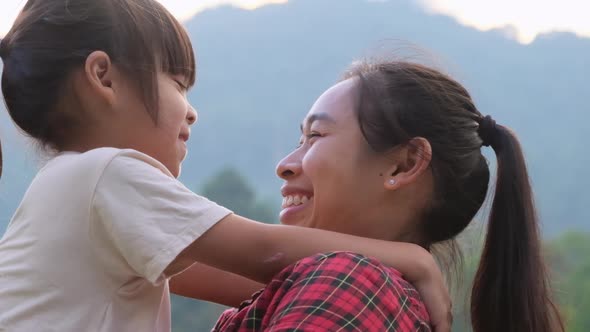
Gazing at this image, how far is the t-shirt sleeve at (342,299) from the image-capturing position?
991mm

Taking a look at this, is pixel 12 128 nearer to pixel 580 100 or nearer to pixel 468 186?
pixel 468 186

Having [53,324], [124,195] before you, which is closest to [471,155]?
[124,195]

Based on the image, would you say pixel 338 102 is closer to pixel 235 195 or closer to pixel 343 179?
pixel 343 179

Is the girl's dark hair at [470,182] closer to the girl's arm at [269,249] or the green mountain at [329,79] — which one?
the girl's arm at [269,249]

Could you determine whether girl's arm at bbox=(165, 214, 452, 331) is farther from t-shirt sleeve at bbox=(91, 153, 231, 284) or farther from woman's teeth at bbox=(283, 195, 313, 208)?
woman's teeth at bbox=(283, 195, 313, 208)

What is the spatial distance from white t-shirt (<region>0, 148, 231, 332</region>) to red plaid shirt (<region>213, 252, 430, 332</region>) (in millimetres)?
132

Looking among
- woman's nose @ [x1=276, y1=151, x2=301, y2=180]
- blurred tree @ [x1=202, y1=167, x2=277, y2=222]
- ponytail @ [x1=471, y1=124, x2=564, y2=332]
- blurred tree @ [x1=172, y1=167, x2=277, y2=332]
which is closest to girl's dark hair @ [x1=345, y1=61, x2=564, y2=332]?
ponytail @ [x1=471, y1=124, x2=564, y2=332]

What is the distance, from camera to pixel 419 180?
1.37 m

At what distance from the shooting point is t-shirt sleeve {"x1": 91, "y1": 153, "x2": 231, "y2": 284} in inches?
43.0

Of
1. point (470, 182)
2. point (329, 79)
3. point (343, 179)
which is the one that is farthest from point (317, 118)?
point (329, 79)

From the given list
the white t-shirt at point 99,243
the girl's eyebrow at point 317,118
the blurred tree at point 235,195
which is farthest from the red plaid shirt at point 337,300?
the blurred tree at point 235,195

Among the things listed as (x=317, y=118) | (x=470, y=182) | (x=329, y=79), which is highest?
(x=317, y=118)

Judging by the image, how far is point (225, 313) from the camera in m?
1.41

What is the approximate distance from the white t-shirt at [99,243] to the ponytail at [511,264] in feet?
1.69
